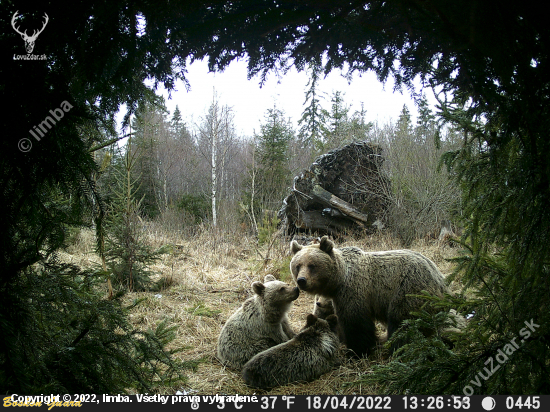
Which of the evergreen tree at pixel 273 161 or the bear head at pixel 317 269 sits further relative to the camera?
the evergreen tree at pixel 273 161

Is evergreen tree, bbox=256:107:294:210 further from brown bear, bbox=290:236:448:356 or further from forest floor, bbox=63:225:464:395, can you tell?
brown bear, bbox=290:236:448:356

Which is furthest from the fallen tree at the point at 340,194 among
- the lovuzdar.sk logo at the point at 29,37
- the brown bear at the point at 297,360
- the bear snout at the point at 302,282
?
the lovuzdar.sk logo at the point at 29,37

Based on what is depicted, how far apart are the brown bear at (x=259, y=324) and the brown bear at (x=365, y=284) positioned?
363 millimetres

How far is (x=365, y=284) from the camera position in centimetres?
430

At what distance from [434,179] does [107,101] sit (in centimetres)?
1049

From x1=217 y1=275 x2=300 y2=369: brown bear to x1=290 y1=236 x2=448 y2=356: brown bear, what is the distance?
0.36 metres

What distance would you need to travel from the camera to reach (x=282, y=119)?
620 inches

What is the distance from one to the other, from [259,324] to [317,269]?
40.9 inches

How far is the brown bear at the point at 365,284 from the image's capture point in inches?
159

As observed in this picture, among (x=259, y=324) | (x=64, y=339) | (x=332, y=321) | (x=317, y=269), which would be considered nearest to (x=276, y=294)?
(x=259, y=324)

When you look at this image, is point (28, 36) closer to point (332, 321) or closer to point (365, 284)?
point (365, 284)

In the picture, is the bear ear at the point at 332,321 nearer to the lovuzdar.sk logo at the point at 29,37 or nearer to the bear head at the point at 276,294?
the bear head at the point at 276,294

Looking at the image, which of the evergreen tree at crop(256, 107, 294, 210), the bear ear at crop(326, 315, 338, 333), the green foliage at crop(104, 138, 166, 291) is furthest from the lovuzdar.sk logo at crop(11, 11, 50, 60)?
the evergreen tree at crop(256, 107, 294, 210)

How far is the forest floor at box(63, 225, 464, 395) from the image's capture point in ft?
12.1
